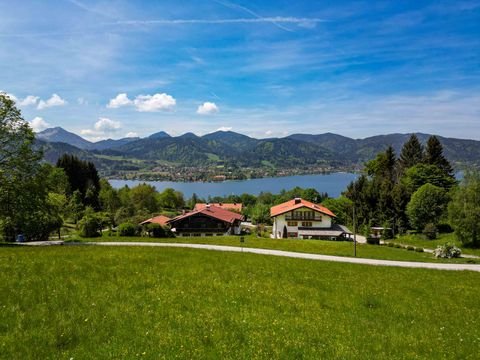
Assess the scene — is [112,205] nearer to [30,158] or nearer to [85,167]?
[85,167]

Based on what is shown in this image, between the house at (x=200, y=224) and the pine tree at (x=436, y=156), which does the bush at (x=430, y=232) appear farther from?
the house at (x=200, y=224)

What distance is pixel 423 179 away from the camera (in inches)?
3275

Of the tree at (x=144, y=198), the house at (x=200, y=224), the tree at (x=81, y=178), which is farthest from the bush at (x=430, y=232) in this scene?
the tree at (x=81, y=178)

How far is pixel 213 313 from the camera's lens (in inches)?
430

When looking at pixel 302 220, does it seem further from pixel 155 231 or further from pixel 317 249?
pixel 317 249

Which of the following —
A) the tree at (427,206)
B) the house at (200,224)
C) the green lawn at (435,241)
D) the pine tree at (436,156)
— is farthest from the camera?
the pine tree at (436,156)

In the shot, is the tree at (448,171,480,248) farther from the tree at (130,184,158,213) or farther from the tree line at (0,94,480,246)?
the tree at (130,184,158,213)

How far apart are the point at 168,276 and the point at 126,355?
23.6 feet

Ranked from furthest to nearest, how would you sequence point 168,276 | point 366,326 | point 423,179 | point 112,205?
1. point 112,205
2. point 423,179
3. point 168,276
4. point 366,326

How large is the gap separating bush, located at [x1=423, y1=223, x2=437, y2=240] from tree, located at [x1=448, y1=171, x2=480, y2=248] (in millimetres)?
11590

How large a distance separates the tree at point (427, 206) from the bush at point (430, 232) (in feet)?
12.5

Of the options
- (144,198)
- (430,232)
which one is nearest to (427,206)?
(430,232)

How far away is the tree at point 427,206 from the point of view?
69312 mm

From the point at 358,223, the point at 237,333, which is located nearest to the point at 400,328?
the point at 237,333
